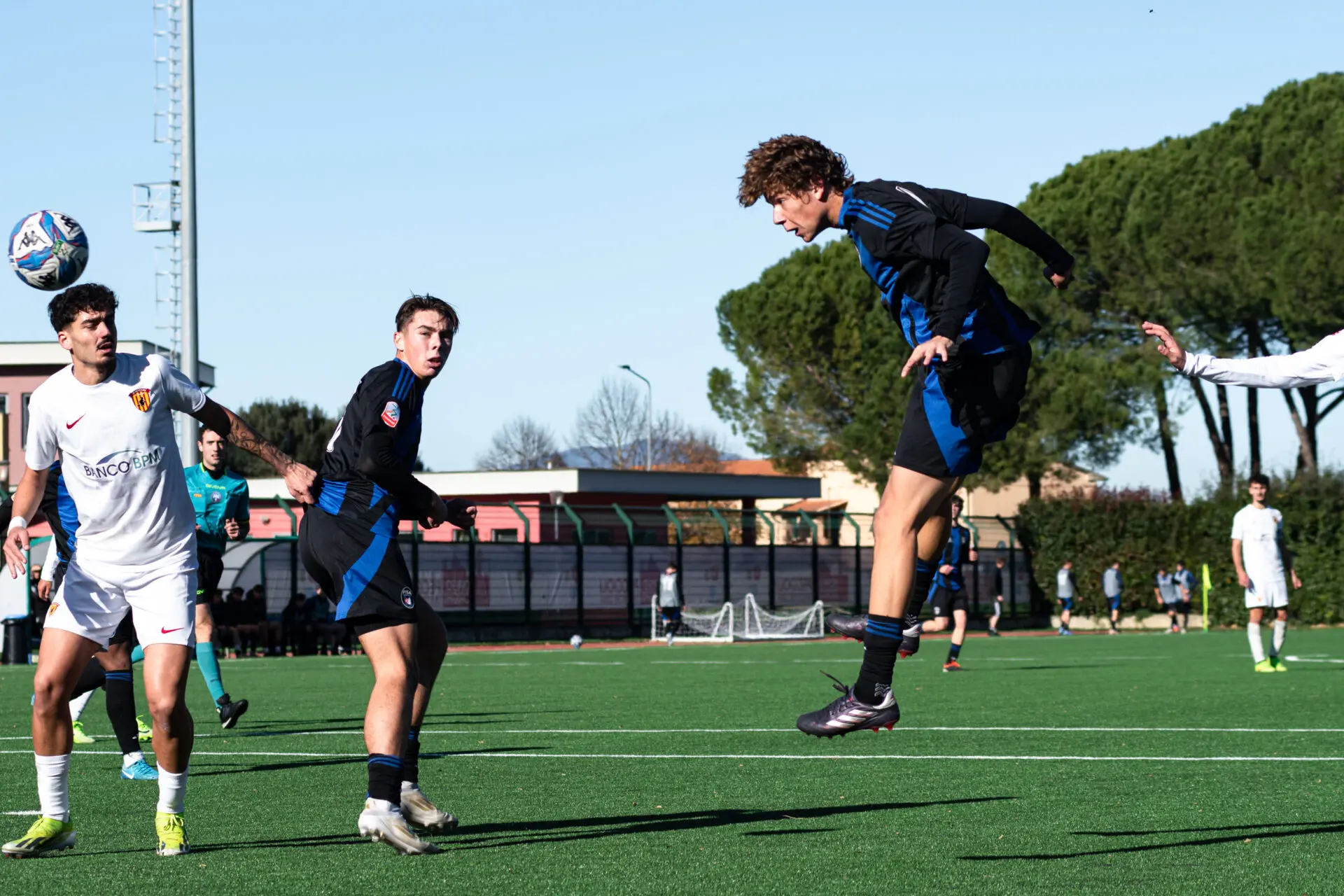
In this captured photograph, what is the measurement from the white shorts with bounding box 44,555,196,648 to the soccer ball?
155 inches

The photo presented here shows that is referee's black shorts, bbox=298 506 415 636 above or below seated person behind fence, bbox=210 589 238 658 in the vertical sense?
above

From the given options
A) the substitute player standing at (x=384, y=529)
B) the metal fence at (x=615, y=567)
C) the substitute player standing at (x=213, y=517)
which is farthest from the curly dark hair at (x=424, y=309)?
the metal fence at (x=615, y=567)

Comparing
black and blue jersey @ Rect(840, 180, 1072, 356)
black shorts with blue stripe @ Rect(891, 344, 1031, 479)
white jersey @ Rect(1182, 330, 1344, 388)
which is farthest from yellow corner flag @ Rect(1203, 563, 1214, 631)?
black and blue jersey @ Rect(840, 180, 1072, 356)

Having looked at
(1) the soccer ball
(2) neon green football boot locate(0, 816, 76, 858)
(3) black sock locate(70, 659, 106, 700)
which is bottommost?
(2) neon green football boot locate(0, 816, 76, 858)

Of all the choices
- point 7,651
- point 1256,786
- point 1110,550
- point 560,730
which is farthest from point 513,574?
point 1256,786

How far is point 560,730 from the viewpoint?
11.2 metres

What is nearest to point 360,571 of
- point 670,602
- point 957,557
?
point 957,557

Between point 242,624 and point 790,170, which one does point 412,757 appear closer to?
point 790,170

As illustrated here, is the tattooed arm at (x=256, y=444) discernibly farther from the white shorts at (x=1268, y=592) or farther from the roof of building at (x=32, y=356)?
the roof of building at (x=32, y=356)

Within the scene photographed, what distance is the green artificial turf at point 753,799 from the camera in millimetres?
5426

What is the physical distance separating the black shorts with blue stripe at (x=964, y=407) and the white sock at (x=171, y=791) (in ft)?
10.2

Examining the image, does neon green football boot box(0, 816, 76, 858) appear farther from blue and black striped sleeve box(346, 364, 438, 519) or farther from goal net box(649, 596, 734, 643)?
goal net box(649, 596, 734, 643)

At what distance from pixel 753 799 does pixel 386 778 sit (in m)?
2.01

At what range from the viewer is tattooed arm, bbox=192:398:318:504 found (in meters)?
6.18
